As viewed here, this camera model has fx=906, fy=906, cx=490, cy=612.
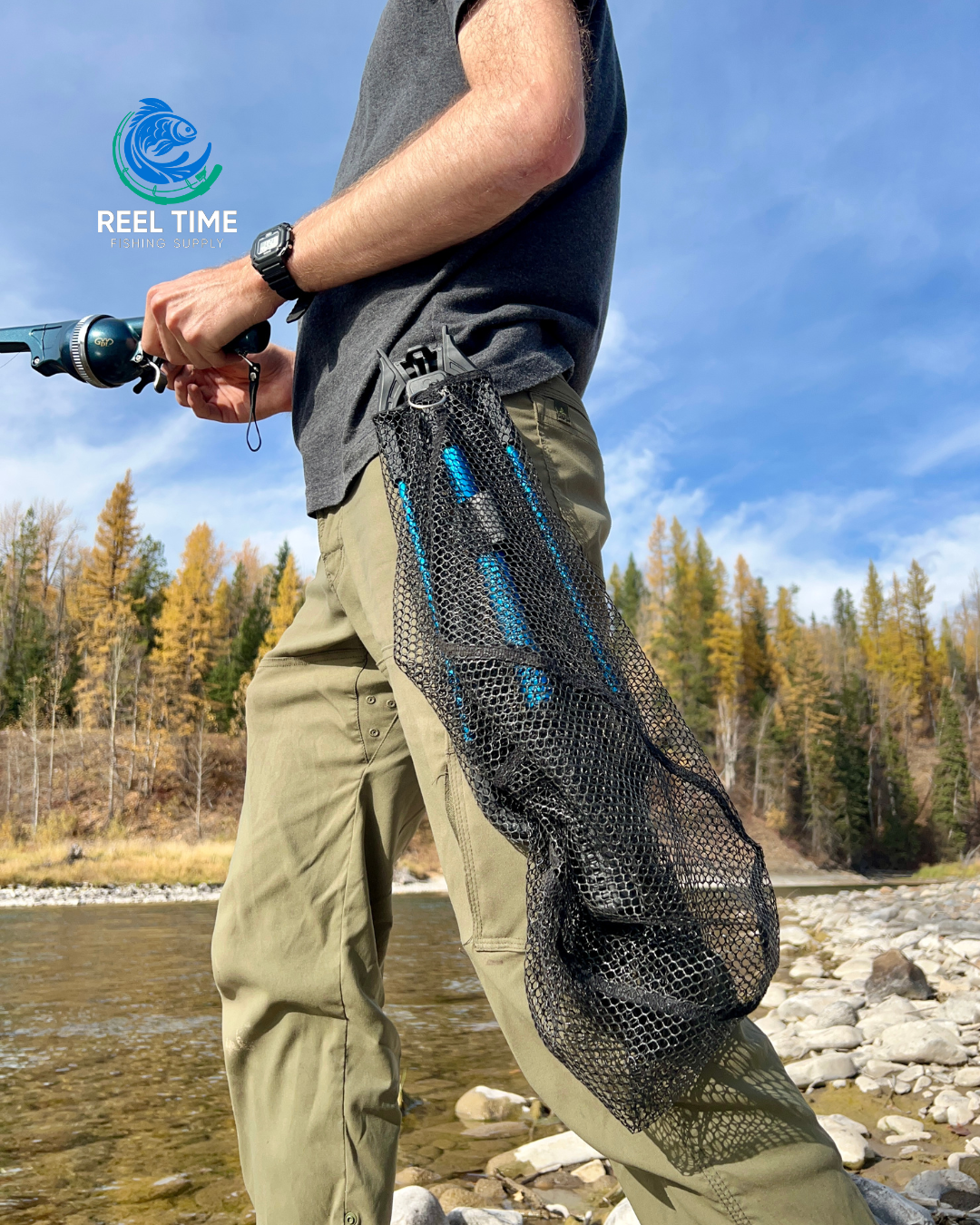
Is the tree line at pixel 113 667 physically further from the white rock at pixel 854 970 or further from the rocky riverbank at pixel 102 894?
the white rock at pixel 854 970

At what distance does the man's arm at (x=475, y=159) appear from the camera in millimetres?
1173

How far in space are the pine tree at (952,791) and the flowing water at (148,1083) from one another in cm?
5149

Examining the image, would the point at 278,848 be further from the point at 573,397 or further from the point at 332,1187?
the point at 573,397

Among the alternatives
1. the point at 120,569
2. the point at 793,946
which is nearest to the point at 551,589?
the point at 793,946

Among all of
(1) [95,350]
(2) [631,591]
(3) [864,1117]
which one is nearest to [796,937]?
(3) [864,1117]

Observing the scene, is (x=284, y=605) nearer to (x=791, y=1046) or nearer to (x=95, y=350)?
(x=791, y=1046)

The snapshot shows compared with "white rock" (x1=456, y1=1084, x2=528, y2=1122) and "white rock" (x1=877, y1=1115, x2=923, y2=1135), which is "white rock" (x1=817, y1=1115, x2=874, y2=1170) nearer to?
"white rock" (x1=877, y1=1115, x2=923, y2=1135)

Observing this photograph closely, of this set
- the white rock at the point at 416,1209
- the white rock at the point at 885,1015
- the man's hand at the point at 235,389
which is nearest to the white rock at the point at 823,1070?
the white rock at the point at 885,1015

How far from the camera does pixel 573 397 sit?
135 centimetres

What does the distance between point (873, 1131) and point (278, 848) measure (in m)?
2.72

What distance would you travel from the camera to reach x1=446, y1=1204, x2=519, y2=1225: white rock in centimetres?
223

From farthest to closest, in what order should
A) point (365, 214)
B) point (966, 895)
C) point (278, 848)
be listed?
point (966, 895) → point (278, 848) → point (365, 214)

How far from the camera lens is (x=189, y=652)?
4425 cm

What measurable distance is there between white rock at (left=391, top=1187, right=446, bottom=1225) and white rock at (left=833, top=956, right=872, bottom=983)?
5.62 meters
